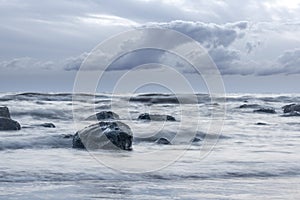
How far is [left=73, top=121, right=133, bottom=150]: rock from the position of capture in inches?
488

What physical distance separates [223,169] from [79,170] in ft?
8.66

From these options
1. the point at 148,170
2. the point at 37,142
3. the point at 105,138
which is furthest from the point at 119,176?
the point at 37,142

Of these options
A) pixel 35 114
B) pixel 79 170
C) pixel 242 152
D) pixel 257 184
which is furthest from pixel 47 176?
pixel 35 114

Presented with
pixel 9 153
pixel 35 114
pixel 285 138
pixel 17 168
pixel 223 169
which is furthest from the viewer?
pixel 35 114

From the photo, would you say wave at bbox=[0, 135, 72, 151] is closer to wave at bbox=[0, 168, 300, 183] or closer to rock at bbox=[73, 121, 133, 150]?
rock at bbox=[73, 121, 133, 150]

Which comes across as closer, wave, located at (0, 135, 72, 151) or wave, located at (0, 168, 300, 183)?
wave, located at (0, 168, 300, 183)

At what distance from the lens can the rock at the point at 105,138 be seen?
12.4 meters

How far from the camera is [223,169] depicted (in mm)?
9859

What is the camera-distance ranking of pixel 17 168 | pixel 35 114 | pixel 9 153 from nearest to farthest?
1. pixel 17 168
2. pixel 9 153
3. pixel 35 114

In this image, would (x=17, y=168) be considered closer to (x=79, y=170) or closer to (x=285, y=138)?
(x=79, y=170)

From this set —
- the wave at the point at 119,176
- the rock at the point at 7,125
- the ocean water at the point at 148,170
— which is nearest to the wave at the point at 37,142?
the ocean water at the point at 148,170

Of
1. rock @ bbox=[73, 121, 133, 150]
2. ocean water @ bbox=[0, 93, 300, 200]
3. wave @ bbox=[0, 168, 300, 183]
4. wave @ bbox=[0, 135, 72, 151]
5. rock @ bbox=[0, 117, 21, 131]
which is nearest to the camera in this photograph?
ocean water @ bbox=[0, 93, 300, 200]

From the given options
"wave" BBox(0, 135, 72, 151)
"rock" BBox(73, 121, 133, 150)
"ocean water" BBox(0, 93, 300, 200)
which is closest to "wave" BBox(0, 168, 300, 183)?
"ocean water" BBox(0, 93, 300, 200)

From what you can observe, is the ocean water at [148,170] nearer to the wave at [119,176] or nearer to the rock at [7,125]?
the wave at [119,176]
